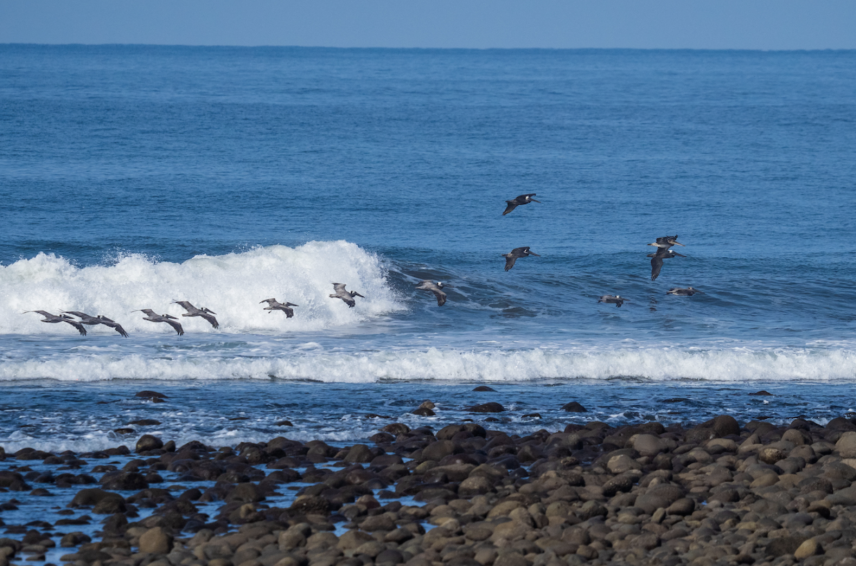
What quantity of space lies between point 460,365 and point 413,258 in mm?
14616

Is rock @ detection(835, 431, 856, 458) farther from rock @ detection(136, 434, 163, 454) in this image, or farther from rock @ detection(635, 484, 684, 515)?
rock @ detection(136, 434, 163, 454)

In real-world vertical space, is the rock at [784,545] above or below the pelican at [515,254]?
below

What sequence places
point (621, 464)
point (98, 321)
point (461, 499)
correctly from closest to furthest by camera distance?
point (461, 499), point (621, 464), point (98, 321)

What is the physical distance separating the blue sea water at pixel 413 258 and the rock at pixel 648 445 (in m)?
2.58

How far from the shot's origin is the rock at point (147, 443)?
1470 centimetres

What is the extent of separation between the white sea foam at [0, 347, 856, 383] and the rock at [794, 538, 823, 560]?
10840 mm

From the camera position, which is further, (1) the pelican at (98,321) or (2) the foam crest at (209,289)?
(2) the foam crest at (209,289)

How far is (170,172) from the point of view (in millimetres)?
51375

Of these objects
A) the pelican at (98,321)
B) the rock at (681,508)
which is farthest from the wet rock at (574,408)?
the pelican at (98,321)

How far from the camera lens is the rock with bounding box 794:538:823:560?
10.7m

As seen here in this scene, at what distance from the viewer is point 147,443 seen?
14.7 meters

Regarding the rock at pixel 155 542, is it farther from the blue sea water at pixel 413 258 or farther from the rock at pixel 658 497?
the rock at pixel 658 497

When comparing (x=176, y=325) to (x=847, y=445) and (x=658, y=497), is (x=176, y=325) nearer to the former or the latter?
(x=658, y=497)

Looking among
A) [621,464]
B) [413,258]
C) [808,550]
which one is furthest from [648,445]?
[413,258]
